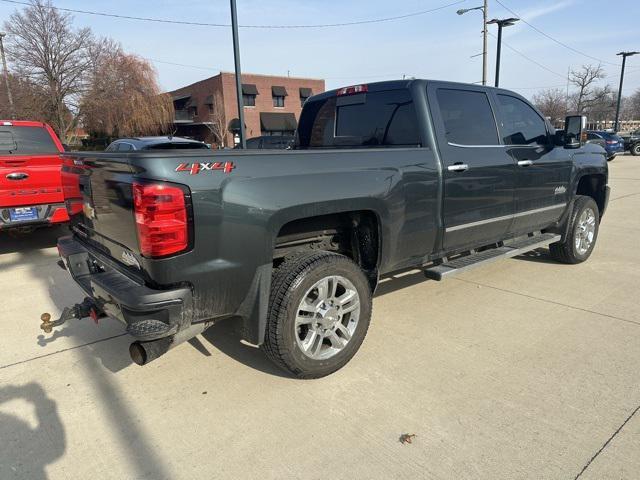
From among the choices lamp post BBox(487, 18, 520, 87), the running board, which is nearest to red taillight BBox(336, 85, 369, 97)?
the running board

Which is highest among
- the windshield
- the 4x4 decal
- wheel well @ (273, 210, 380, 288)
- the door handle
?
the windshield

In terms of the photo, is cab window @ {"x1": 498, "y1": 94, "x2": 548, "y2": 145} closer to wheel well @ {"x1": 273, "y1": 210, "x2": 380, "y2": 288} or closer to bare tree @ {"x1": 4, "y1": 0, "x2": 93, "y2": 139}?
wheel well @ {"x1": 273, "y1": 210, "x2": 380, "y2": 288}

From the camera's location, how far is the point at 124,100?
1323 inches

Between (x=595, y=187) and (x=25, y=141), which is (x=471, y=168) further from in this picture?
(x=25, y=141)

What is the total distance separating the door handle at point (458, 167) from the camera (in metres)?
3.71

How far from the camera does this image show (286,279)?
2.87 m

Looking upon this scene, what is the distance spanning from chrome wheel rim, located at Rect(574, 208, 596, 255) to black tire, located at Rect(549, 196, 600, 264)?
3 centimetres

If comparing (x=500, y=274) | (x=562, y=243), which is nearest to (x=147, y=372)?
(x=500, y=274)

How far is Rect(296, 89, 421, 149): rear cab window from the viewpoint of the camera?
151 inches

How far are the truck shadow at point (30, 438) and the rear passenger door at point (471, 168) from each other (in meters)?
3.10

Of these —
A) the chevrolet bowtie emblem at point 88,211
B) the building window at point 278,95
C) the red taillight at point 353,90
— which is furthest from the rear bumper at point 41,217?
the building window at point 278,95

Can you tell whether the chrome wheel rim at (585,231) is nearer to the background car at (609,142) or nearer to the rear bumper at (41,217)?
the rear bumper at (41,217)

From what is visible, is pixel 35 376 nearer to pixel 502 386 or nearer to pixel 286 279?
pixel 286 279

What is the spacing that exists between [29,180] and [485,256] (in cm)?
569
